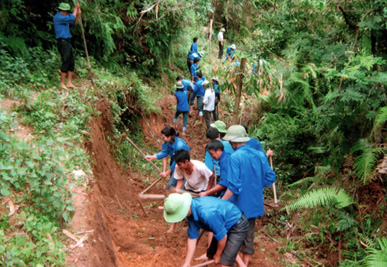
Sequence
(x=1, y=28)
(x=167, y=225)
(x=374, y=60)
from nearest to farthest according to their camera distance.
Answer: (x=374, y=60), (x=167, y=225), (x=1, y=28)

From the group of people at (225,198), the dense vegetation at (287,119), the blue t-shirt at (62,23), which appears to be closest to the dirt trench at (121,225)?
the dense vegetation at (287,119)

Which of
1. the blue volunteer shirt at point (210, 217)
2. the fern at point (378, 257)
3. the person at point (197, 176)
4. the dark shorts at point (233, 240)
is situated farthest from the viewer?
the person at point (197, 176)

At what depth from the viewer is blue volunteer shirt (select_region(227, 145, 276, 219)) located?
15.6 feet

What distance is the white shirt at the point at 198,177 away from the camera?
5.62m

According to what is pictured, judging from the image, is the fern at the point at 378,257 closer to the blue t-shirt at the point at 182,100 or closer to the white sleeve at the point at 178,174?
the white sleeve at the point at 178,174

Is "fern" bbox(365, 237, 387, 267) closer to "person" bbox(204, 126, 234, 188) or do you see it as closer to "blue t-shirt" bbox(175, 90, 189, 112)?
"person" bbox(204, 126, 234, 188)

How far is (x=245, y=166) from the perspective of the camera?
483 cm

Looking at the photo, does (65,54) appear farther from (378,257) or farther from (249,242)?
(378,257)

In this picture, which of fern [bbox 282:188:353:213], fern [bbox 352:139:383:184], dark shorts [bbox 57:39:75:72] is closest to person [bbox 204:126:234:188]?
fern [bbox 282:188:353:213]

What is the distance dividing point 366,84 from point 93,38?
7880 millimetres

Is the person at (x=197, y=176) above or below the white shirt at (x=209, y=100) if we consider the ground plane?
above

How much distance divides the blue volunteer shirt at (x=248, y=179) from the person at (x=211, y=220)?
1.48ft

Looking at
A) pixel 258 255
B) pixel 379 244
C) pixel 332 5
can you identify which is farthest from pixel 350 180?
pixel 332 5

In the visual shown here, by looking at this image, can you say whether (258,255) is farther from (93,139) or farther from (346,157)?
(93,139)
